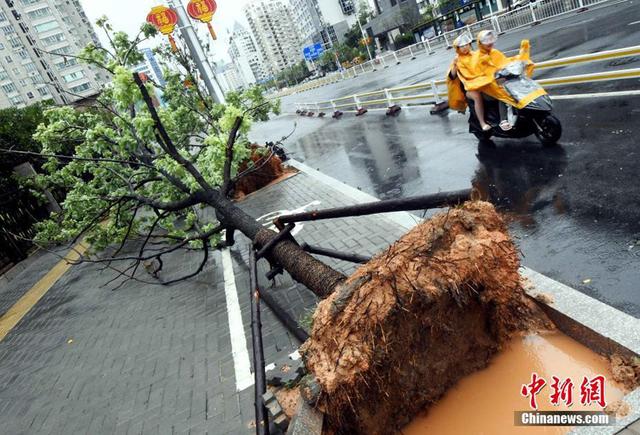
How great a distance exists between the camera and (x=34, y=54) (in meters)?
79.4

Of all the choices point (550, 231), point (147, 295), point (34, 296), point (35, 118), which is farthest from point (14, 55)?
point (550, 231)

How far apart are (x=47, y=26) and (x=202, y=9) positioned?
8570 centimetres

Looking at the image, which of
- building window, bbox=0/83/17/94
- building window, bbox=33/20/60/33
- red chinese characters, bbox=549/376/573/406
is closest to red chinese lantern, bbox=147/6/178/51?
red chinese characters, bbox=549/376/573/406

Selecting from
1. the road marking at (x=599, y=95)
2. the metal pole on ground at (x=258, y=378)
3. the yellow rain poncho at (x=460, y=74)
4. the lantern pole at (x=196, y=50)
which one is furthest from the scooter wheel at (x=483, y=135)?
the lantern pole at (x=196, y=50)

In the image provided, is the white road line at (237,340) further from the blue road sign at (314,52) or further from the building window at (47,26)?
the building window at (47,26)

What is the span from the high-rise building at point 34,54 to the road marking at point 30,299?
73.2 m

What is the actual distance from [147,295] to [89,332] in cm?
128

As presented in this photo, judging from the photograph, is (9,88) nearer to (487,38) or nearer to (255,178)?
(255,178)

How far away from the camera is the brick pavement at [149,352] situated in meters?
4.68

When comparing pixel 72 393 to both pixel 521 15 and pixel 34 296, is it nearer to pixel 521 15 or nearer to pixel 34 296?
pixel 34 296

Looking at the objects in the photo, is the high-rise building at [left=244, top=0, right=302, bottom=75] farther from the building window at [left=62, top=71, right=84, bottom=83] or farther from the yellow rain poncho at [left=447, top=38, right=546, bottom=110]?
the yellow rain poncho at [left=447, top=38, right=546, bottom=110]

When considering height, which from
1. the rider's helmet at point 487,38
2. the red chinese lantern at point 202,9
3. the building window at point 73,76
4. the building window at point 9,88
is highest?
the building window at point 9,88

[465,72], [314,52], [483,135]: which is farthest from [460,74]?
[314,52]

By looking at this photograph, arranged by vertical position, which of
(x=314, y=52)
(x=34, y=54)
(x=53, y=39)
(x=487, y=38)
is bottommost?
(x=487, y=38)
